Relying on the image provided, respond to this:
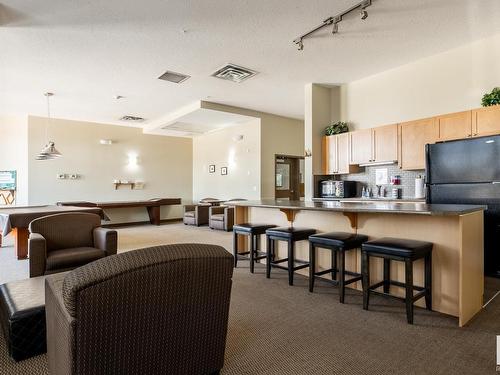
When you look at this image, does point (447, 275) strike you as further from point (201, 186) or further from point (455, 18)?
point (201, 186)

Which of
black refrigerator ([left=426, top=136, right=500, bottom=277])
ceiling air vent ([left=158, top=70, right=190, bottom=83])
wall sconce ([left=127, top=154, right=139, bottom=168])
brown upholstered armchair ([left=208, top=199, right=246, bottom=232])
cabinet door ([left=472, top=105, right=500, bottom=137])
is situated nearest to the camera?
black refrigerator ([left=426, top=136, right=500, bottom=277])

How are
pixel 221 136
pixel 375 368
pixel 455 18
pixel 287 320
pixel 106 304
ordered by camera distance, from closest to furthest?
pixel 106 304 → pixel 375 368 → pixel 287 320 → pixel 455 18 → pixel 221 136

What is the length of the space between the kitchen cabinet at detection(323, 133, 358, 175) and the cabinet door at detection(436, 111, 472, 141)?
1.48m

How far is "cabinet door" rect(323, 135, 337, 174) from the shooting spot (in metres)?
5.50

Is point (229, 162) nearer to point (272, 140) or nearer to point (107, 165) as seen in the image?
point (272, 140)

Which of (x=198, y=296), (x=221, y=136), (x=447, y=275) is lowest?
(x=447, y=275)

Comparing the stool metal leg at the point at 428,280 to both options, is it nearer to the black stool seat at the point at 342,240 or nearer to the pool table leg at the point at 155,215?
the black stool seat at the point at 342,240

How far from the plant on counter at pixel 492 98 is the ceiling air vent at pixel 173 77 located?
4387 mm

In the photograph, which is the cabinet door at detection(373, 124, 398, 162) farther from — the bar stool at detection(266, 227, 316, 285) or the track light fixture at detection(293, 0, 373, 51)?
the bar stool at detection(266, 227, 316, 285)

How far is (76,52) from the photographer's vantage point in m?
4.06

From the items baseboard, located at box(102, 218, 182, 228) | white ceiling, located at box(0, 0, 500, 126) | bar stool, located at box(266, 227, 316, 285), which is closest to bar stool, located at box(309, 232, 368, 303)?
bar stool, located at box(266, 227, 316, 285)

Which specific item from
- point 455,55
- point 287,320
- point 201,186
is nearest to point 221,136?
point 201,186

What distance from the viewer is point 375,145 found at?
16.2ft

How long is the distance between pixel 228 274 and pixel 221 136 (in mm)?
7719
